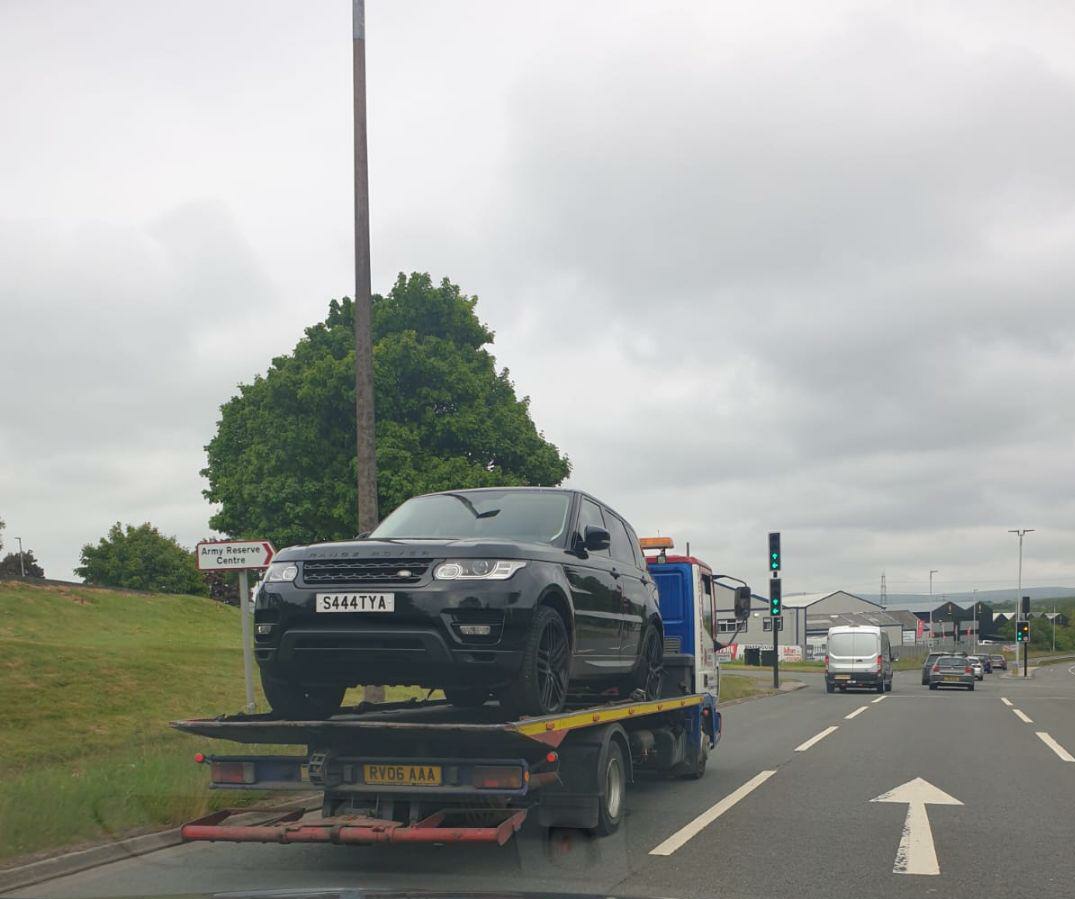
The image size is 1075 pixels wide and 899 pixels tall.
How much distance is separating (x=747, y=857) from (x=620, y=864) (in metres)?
1.00

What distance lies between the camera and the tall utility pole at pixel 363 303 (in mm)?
14602

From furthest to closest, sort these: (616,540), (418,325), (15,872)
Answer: (418,325) → (616,540) → (15,872)

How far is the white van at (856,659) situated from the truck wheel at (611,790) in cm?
3252

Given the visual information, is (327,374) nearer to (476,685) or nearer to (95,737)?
(95,737)

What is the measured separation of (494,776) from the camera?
7211 mm

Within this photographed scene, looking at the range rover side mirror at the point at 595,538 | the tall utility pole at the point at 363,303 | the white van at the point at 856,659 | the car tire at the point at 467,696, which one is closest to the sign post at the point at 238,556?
the tall utility pole at the point at 363,303

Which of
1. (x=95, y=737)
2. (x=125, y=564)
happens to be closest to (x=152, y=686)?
(x=95, y=737)

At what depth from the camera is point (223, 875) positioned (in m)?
7.65

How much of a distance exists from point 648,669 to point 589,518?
2.10 meters

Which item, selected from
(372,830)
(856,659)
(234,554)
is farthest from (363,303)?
(856,659)

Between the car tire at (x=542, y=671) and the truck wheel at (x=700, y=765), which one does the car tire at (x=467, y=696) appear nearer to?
the car tire at (x=542, y=671)

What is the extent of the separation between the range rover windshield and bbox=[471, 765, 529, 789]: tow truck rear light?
1.92 meters

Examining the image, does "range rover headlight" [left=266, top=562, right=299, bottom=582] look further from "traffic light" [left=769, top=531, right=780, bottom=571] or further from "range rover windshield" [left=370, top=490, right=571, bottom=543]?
"traffic light" [left=769, top=531, right=780, bottom=571]

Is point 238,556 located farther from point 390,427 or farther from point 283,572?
point 390,427
